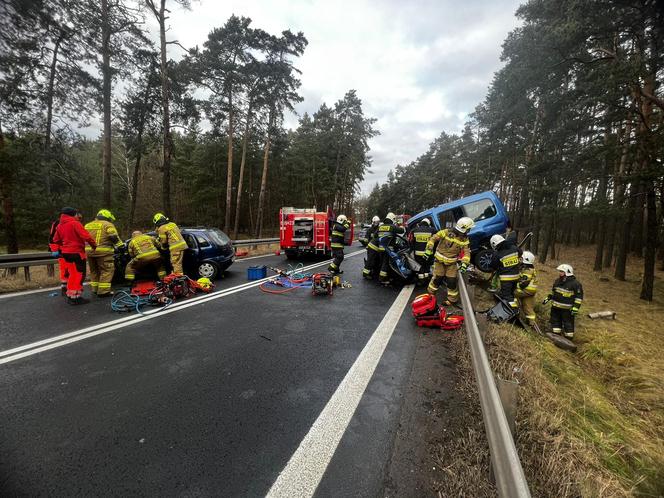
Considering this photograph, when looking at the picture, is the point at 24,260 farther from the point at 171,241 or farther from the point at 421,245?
the point at 421,245

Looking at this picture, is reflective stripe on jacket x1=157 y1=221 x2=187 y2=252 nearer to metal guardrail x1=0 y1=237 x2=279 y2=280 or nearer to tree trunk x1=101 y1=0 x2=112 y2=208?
metal guardrail x1=0 y1=237 x2=279 y2=280

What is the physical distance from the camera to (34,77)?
25.4 feet

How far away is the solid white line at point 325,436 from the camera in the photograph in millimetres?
1668

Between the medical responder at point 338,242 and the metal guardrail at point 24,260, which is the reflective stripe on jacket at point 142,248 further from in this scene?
the medical responder at point 338,242

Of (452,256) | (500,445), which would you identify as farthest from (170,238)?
(500,445)

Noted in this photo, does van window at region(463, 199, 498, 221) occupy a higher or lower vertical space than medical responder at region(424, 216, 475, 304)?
higher

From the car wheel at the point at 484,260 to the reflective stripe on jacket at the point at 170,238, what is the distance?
7672 millimetres

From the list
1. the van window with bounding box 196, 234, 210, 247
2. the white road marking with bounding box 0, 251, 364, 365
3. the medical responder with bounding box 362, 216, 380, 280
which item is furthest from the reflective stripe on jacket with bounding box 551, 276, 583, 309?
the van window with bounding box 196, 234, 210, 247

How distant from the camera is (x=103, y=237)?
5738mm

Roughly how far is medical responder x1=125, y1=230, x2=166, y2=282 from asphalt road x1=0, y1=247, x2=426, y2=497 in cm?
176

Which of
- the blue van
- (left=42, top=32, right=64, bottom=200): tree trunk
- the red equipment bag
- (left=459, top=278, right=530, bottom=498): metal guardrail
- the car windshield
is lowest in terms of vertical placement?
the red equipment bag

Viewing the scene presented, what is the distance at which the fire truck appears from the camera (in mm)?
10914

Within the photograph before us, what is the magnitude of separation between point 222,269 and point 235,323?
3.53m

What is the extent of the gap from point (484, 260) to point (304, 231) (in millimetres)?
6393
